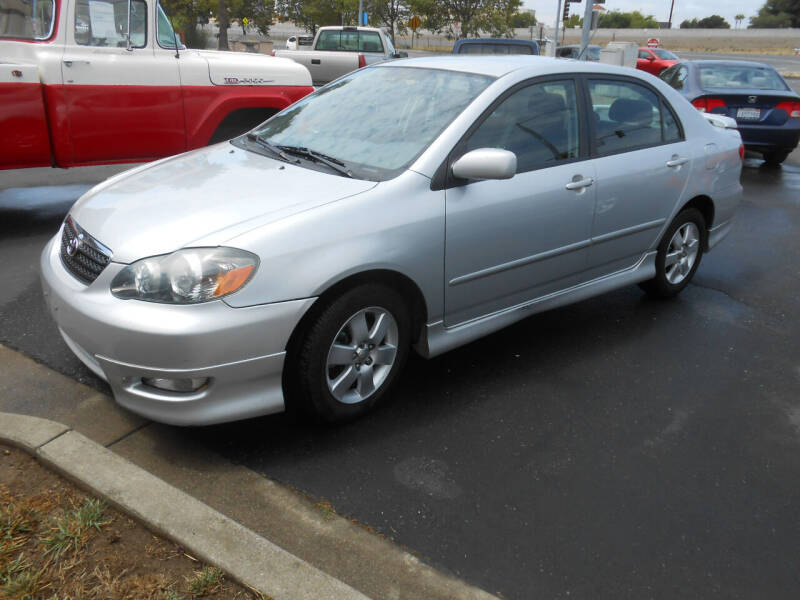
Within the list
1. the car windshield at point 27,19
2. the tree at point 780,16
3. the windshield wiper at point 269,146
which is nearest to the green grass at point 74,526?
the windshield wiper at point 269,146

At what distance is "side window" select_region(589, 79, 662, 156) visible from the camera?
166 inches

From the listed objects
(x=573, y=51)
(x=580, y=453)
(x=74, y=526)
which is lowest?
(x=580, y=453)

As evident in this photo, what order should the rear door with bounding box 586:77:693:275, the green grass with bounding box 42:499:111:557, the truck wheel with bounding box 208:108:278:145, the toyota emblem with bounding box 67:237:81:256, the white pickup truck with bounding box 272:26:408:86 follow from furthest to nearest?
1. the white pickup truck with bounding box 272:26:408:86
2. the truck wheel with bounding box 208:108:278:145
3. the rear door with bounding box 586:77:693:275
4. the toyota emblem with bounding box 67:237:81:256
5. the green grass with bounding box 42:499:111:557

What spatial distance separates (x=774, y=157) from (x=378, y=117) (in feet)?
30.8

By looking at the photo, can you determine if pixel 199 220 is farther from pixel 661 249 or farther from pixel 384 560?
pixel 661 249

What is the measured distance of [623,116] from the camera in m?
4.46

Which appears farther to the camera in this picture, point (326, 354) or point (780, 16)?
point (780, 16)

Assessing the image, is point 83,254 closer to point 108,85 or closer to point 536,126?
point 536,126

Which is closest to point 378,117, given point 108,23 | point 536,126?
point 536,126

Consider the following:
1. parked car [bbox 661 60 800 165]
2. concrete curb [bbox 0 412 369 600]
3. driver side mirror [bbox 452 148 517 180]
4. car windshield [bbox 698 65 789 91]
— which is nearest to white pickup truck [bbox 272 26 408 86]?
car windshield [bbox 698 65 789 91]

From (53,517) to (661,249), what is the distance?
3945 mm

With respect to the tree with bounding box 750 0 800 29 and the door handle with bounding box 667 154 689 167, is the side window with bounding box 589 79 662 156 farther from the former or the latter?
the tree with bounding box 750 0 800 29

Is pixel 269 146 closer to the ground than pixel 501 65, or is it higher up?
closer to the ground

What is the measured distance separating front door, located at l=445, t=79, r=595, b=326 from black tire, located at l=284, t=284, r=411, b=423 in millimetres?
381
